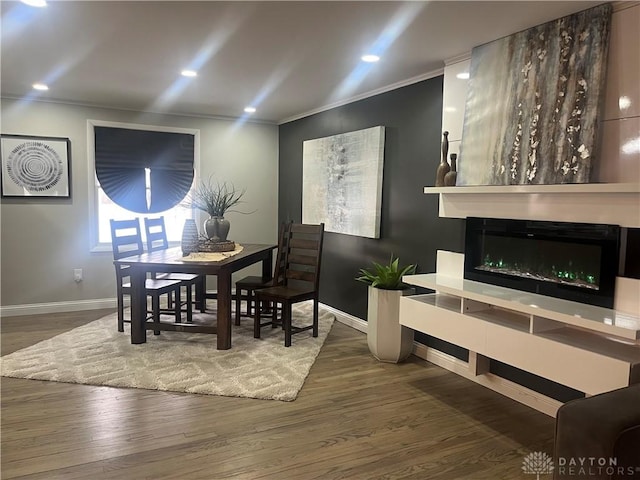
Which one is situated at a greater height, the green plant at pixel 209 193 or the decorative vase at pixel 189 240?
the green plant at pixel 209 193

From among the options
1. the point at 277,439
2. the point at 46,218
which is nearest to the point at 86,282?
the point at 46,218

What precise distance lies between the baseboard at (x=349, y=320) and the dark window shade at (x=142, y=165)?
242 centimetres

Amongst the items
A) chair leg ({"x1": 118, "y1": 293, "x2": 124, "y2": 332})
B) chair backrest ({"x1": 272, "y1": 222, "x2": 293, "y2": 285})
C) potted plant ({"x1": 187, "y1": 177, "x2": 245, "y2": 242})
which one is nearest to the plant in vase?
potted plant ({"x1": 187, "y1": 177, "x2": 245, "y2": 242})

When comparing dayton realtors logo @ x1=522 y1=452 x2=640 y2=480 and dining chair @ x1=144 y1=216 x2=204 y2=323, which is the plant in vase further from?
dayton realtors logo @ x1=522 y1=452 x2=640 y2=480

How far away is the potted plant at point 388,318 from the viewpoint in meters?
3.69

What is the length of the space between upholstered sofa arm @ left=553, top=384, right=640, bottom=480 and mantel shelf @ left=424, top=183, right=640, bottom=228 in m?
1.06

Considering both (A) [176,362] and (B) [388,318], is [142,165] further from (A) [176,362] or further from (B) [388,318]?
(B) [388,318]

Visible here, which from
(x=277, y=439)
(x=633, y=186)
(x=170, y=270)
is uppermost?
(x=633, y=186)

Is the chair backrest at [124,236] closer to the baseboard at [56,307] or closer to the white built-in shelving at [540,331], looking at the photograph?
the baseboard at [56,307]

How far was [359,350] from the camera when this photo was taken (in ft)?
13.4

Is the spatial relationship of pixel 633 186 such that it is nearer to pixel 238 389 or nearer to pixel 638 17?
pixel 638 17

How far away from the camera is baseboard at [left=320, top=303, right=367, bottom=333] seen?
4662 millimetres

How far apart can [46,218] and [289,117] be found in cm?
307

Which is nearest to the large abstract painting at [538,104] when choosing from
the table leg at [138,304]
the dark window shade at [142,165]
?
the table leg at [138,304]
